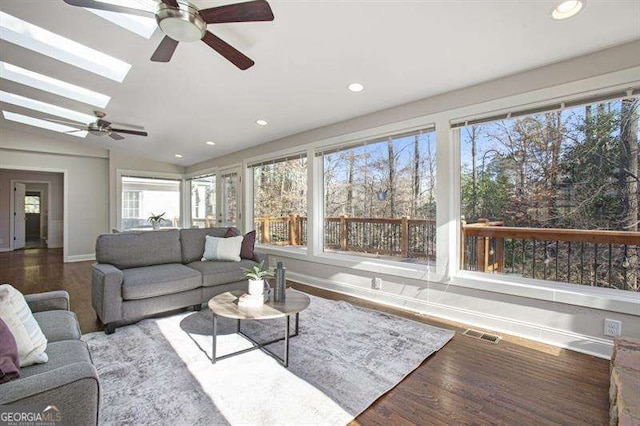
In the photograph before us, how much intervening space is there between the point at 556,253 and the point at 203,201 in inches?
289

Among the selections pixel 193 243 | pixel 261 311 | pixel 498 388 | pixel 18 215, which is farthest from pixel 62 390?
pixel 18 215

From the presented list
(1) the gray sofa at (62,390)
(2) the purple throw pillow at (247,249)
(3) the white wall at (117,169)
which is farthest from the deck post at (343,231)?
(3) the white wall at (117,169)

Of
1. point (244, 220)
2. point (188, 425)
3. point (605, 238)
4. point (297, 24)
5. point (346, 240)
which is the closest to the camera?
point (188, 425)

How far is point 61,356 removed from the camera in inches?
58.6

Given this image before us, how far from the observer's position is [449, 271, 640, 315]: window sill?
239 centimetres

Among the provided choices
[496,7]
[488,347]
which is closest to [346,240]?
[488,347]

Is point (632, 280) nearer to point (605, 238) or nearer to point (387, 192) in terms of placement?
point (605, 238)

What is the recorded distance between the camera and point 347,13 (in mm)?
2170

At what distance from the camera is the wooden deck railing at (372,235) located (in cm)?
364

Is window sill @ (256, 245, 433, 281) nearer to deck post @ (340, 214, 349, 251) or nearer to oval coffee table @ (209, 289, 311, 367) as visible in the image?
deck post @ (340, 214, 349, 251)

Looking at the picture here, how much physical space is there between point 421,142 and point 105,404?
3630 mm

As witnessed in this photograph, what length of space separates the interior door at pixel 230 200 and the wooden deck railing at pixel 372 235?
4.61 ft

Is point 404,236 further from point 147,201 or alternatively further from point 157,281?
point 147,201

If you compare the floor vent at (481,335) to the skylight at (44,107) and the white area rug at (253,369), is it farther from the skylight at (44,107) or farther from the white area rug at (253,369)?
the skylight at (44,107)
